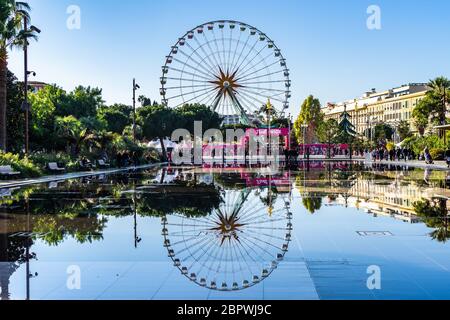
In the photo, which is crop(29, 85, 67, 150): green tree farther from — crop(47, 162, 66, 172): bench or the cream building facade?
the cream building facade

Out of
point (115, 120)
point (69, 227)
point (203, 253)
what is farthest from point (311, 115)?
point (203, 253)

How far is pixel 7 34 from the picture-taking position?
106 feet

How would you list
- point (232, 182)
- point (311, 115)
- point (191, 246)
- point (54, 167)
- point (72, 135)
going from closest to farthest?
point (191, 246)
point (232, 182)
point (54, 167)
point (72, 135)
point (311, 115)

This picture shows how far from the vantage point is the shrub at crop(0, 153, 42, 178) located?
1164 inches

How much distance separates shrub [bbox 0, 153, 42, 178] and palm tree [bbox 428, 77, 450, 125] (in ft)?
188

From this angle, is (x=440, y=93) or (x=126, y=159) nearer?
(x=126, y=159)

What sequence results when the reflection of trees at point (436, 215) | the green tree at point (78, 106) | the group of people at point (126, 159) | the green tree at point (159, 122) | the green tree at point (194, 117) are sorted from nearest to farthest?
the reflection of trees at point (436, 215) < the group of people at point (126, 159) < the green tree at point (78, 106) < the green tree at point (159, 122) < the green tree at point (194, 117)

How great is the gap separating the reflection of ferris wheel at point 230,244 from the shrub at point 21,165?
17.9 m

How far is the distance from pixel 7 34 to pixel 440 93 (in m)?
59.3

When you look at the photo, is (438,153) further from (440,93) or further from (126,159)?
(126,159)

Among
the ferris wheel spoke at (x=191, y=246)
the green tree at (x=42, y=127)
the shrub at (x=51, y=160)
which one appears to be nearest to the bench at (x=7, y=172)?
the shrub at (x=51, y=160)

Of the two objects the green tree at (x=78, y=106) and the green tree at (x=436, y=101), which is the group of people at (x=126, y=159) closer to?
the green tree at (x=78, y=106)

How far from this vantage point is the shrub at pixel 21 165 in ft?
97.0
